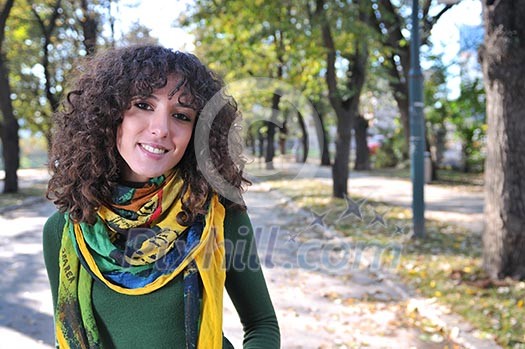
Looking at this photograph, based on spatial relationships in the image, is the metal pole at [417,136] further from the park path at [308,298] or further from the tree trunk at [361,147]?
the tree trunk at [361,147]

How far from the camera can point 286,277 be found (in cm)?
698

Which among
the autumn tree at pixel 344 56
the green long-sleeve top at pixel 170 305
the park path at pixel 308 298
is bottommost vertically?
the park path at pixel 308 298

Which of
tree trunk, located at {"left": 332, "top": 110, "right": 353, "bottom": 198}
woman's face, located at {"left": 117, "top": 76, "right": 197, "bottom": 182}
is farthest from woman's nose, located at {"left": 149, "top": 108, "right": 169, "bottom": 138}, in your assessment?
tree trunk, located at {"left": 332, "top": 110, "right": 353, "bottom": 198}

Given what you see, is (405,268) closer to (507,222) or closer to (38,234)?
(507,222)

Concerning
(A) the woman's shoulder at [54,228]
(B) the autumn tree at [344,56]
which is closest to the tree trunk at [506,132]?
(A) the woman's shoulder at [54,228]

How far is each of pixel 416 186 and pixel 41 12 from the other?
16555 mm

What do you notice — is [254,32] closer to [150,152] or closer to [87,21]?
[87,21]

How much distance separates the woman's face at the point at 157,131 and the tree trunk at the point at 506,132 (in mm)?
5028

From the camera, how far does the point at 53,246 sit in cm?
166

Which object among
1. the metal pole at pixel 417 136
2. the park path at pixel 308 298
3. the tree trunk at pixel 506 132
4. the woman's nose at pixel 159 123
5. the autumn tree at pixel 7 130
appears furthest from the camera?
the autumn tree at pixel 7 130

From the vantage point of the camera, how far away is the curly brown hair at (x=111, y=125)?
62.9 inches

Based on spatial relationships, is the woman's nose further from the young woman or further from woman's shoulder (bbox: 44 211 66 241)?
woman's shoulder (bbox: 44 211 66 241)

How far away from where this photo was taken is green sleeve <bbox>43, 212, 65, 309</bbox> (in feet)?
5.45

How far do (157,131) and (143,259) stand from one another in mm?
379
